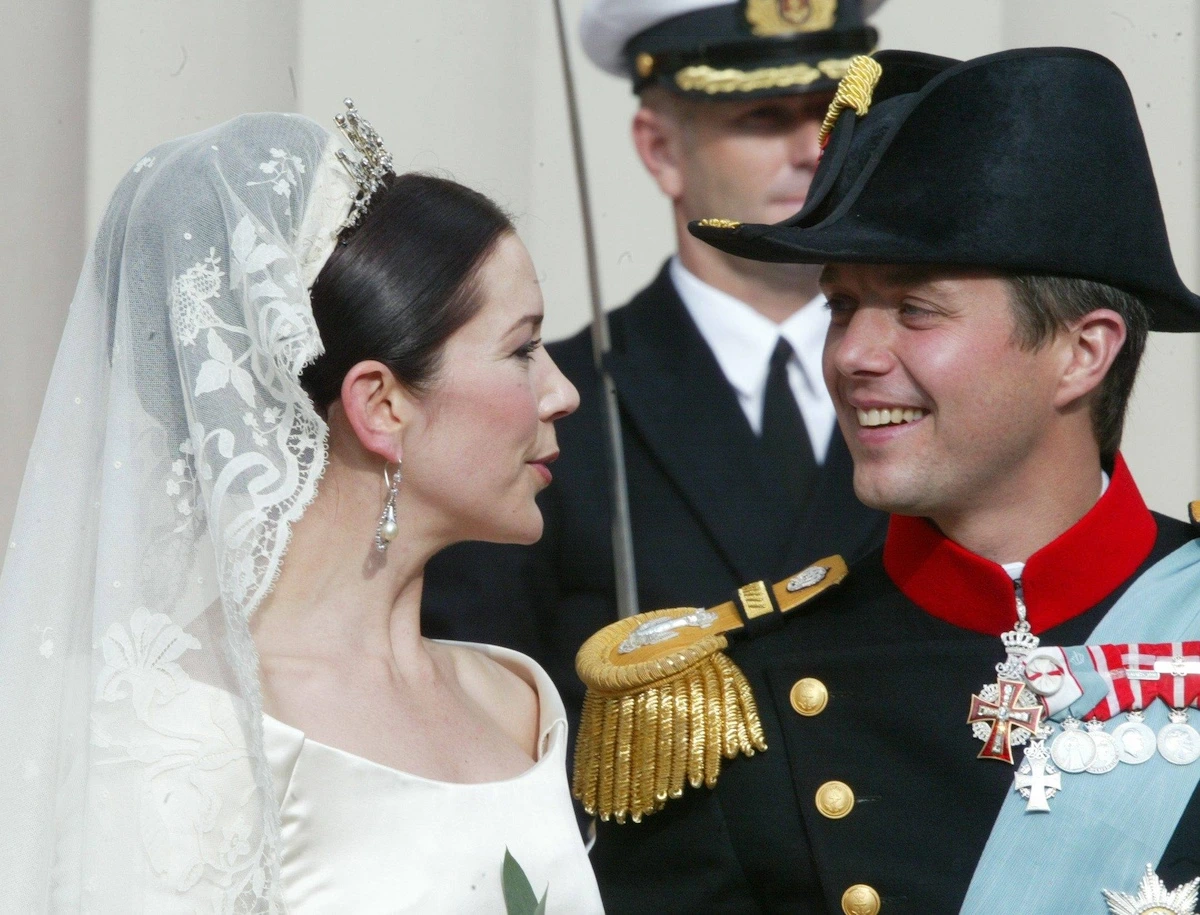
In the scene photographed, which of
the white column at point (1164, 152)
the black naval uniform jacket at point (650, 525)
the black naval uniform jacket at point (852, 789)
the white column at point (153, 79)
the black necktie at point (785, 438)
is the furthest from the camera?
the white column at point (1164, 152)

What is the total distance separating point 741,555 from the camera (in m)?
2.75

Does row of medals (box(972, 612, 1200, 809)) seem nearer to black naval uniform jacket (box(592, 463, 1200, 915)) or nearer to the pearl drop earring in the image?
black naval uniform jacket (box(592, 463, 1200, 915))

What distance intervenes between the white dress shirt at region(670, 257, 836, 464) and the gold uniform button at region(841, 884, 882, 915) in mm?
1152

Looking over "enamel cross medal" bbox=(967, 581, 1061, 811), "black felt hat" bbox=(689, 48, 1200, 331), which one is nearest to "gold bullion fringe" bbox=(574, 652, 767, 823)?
"enamel cross medal" bbox=(967, 581, 1061, 811)

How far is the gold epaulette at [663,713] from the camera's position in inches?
77.0

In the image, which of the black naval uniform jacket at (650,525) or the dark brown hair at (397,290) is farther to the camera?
Result: the black naval uniform jacket at (650,525)

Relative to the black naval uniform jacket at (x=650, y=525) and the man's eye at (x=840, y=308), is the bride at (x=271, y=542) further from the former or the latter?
the black naval uniform jacket at (x=650, y=525)

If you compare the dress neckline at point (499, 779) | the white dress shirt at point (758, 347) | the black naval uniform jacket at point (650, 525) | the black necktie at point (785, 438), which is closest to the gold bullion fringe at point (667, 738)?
the dress neckline at point (499, 779)

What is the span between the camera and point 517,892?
1.87 metres

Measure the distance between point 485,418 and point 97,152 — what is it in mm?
1487

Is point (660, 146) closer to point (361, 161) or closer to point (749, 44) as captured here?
point (749, 44)

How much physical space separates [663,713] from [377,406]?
493mm

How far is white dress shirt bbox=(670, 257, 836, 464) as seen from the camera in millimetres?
2936

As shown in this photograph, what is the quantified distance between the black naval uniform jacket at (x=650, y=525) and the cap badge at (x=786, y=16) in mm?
538
